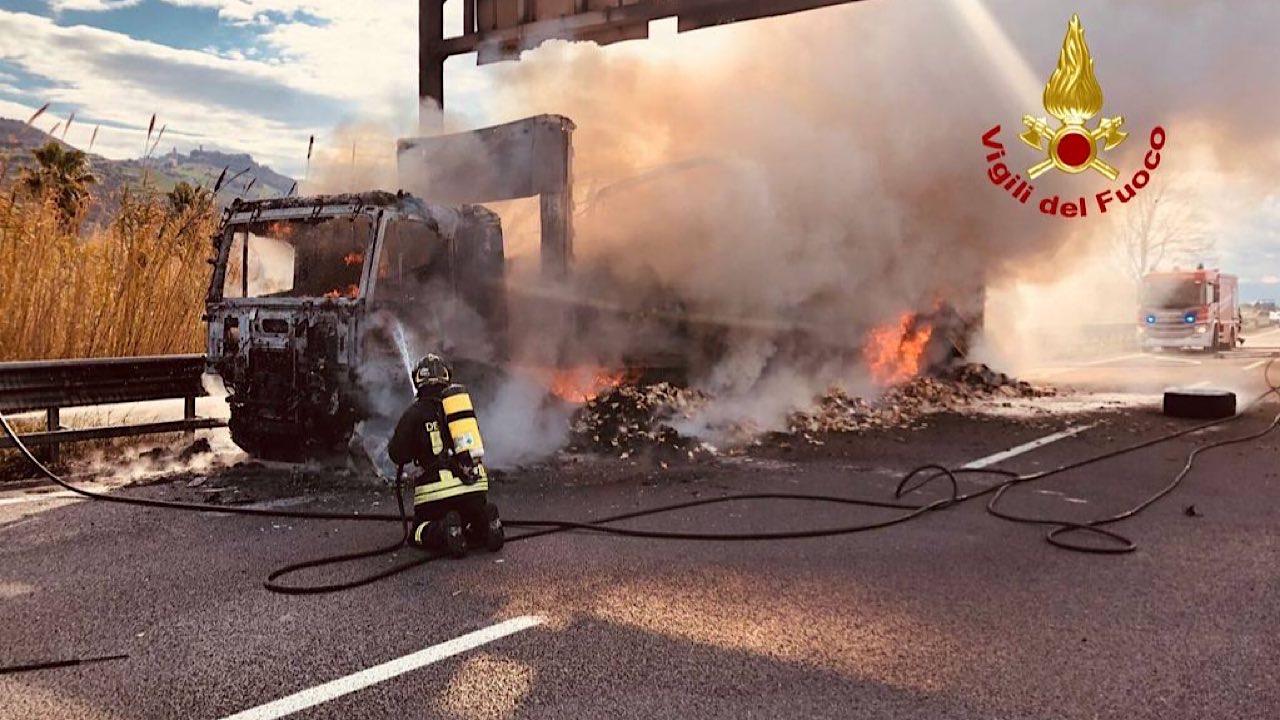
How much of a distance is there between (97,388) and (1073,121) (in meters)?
12.4

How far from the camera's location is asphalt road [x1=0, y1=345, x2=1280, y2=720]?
3170 mm

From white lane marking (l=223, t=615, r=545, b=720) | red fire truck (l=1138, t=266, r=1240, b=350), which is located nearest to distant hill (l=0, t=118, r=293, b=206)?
white lane marking (l=223, t=615, r=545, b=720)

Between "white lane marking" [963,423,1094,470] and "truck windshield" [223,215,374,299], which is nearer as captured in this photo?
"truck windshield" [223,215,374,299]

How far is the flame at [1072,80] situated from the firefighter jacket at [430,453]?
10227 millimetres

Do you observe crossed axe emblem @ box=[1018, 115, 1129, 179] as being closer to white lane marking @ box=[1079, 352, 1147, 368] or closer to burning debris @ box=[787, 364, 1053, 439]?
burning debris @ box=[787, 364, 1053, 439]

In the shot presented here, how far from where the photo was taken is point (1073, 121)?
492 inches

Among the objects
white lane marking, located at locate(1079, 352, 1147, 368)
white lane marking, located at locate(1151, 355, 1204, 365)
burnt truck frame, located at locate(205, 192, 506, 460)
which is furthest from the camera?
white lane marking, located at locate(1151, 355, 1204, 365)

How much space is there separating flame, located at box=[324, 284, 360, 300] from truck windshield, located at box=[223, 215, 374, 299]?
0.04 feet

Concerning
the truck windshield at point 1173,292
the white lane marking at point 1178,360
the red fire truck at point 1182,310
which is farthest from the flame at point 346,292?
the truck windshield at point 1173,292

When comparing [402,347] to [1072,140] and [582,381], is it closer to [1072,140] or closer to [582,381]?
[582,381]

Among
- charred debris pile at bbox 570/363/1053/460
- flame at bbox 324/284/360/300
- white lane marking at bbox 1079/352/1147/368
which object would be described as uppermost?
flame at bbox 324/284/360/300

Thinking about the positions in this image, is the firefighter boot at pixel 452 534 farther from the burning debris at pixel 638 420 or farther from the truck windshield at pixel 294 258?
the burning debris at pixel 638 420

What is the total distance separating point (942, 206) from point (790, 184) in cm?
309

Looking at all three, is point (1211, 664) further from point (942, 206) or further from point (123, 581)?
point (942, 206)
